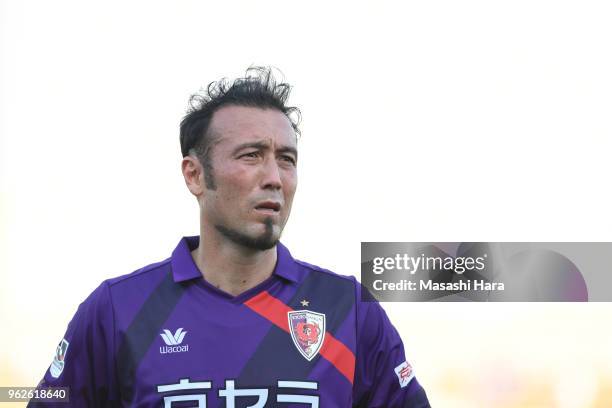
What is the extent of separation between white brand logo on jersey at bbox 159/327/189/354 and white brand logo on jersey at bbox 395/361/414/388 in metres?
1.24

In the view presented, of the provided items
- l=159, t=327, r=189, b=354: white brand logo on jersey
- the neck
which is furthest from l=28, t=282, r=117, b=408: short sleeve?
the neck

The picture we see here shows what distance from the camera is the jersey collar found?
470 centimetres

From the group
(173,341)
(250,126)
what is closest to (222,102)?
(250,126)

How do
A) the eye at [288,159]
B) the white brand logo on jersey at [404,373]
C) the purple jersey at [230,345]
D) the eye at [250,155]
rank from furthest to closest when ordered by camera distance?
1. the white brand logo on jersey at [404,373]
2. the eye at [288,159]
3. the eye at [250,155]
4. the purple jersey at [230,345]

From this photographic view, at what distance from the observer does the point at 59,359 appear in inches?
188

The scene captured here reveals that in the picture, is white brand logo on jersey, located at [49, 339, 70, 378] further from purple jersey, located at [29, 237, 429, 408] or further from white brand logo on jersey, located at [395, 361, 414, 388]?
white brand logo on jersey, located at [395, 361, 414, 388]

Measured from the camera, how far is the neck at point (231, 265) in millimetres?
4602

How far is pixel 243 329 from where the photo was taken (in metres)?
4.50

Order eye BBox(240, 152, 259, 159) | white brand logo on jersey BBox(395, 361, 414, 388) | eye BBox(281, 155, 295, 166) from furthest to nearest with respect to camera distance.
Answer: white brand logo on jersey BBox(395, 361, 414, 388) → eye BBox(281, 155, 295, 166) → eye BBox(240, 152, 259, 159)

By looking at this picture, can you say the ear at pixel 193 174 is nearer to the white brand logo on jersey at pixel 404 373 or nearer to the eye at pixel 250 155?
the eye at pixel 250 155

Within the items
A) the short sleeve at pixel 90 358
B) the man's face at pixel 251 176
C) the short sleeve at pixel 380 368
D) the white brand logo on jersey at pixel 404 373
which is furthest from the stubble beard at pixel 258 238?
the white brand logo on jersey at pixel 404 373

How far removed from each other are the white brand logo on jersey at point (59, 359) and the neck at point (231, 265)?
2.96ft

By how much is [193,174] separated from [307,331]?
1110 mm

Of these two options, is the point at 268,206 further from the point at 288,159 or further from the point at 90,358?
the point at 90,358
